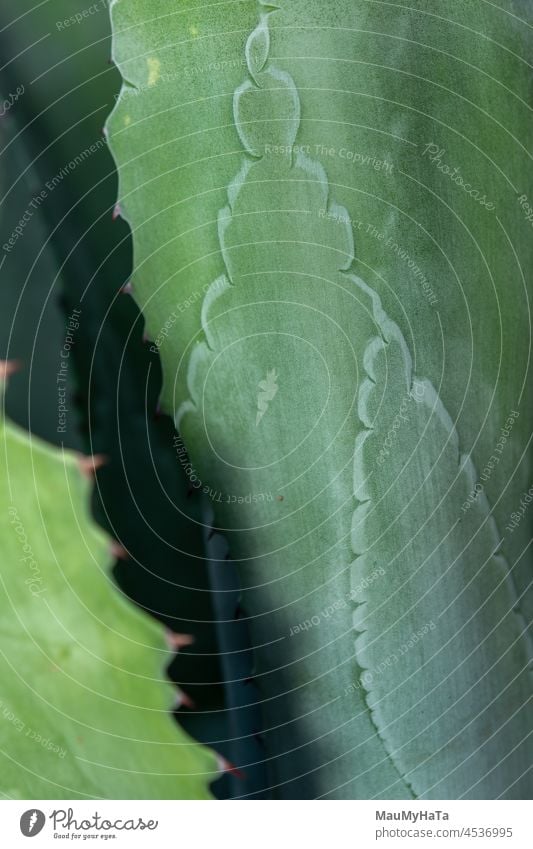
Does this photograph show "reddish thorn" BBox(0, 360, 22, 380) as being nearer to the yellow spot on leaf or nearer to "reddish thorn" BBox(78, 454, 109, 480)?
"reddish thorn" BBox(78, 454, 109, 480)

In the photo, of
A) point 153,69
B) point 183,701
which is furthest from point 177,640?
point 153,69

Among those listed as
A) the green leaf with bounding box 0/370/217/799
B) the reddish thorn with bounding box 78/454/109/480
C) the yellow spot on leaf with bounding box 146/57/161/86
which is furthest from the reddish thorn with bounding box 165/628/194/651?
the yellow spot on leaf with bounding box 146/57/161/86

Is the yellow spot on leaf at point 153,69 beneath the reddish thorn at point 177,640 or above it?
above

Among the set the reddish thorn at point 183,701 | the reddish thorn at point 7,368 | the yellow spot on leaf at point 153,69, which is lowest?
the reddish thorn at point 183,701

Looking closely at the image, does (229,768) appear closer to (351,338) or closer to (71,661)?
(71,661)

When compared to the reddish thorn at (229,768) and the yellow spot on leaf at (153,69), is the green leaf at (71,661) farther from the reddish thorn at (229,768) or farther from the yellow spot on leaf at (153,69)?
the yellow spot on leaf at (153,69)

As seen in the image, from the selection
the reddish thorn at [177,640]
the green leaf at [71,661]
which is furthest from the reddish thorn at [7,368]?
the reddish thorn at [177,640]
